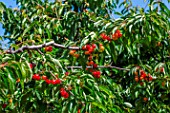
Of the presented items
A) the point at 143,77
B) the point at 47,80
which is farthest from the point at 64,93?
the point at 143,77

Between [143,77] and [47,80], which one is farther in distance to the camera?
[143,77]

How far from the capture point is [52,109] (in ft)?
8.35

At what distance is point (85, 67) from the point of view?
2.24m

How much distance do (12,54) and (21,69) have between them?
0.74ft

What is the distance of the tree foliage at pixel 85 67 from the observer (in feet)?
6.59

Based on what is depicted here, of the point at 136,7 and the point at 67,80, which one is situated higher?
the point at 136,7

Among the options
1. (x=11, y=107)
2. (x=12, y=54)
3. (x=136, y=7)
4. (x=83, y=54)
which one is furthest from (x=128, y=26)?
(x=136, y=7)

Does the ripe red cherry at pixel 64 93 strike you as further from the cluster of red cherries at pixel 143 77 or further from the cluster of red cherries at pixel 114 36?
the cluster of red cherries at pixel 143 77

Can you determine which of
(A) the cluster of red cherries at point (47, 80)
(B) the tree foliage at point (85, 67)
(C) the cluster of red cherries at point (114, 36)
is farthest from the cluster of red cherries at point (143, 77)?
(A) the cluster of red cherries at point (47, 80)

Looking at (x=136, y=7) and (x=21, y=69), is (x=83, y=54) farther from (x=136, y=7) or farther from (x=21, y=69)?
(x=136, y=7)

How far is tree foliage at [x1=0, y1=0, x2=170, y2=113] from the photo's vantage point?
2.01 meters

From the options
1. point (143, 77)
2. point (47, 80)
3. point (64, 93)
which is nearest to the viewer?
point (64, 93)

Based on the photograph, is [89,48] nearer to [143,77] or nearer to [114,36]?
[114,36]

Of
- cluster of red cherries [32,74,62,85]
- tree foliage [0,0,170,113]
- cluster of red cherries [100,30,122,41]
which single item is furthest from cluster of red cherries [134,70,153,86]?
cluster of red cherries [32,74,62,85]
